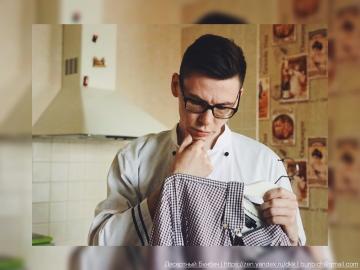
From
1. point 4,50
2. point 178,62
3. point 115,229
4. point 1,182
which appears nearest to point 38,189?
point 1,182

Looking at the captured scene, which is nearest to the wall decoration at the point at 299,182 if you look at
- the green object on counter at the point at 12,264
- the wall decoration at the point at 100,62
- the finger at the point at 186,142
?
the finger at the point at 186,142

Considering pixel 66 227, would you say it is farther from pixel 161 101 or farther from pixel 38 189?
pixel 161 101

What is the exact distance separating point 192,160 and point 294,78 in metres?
0.30

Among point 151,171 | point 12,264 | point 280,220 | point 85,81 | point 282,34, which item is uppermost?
point 282,34

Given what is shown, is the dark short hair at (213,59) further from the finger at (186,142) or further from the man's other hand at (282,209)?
the man's other hand at (282,209)

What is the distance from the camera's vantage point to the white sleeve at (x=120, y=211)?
1.03m

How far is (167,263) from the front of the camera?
1.05 metres

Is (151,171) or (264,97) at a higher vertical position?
(264,97)

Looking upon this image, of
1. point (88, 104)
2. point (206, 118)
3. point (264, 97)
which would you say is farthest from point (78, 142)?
point (264, 97)

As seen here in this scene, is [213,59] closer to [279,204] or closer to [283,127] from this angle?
[283,127]

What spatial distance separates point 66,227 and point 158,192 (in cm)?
23

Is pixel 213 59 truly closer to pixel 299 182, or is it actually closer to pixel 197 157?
pixel 197 157

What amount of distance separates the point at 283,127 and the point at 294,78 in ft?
0.38

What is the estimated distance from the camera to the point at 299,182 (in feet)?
3.41
